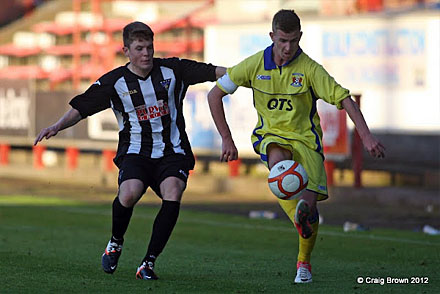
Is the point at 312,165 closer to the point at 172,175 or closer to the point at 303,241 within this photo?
the point at 303,241

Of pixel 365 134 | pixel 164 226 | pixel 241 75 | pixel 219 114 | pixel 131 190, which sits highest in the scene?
pixel 241 75

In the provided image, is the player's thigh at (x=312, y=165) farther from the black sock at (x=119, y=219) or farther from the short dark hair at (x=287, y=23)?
the black sock at (x=119, y=219)

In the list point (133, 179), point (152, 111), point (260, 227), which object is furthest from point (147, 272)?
point (260, 227)

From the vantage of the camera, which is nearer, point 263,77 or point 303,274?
point 303,274

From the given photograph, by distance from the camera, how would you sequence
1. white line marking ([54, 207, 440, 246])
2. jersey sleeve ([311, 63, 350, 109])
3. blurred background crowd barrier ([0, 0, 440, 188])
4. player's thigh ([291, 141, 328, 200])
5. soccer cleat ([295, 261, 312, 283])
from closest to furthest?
jersey sleeve ([311, 63, 350, 109]), soccer cleat ([295, 261, 312, 283]), player's thigh ([291, 141, 328, 200]), white line marking ([54, 207, 440, 246]), blurred background crowd barrier ([0, 0, 440, 188])

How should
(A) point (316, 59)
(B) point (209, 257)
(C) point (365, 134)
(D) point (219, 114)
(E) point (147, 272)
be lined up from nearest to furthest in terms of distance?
(C) point (365, 134)
(E) point (147, 272)
(D) point (219, 114)
(B) point (209, 257)
(A) point (316, 59)

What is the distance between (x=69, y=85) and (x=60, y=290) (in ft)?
66.0

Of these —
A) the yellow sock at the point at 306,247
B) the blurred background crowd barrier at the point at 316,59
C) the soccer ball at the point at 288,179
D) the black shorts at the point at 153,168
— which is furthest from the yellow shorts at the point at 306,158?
the blurred background crowd barrier at the point at 316,59

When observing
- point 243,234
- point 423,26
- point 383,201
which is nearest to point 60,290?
point 243,234

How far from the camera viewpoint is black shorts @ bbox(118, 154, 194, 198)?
7488 millimetres

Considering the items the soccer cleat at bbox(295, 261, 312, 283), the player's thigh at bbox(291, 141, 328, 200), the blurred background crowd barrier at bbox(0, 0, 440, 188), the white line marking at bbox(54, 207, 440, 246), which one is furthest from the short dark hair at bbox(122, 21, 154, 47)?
the blurred background crowd barrier at bbox(0, 0, 440, 188)

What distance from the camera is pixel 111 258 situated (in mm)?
7492

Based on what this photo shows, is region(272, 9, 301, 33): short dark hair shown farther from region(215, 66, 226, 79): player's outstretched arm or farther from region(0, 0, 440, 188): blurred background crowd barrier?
region(0, 0, 440, 188): blurred background crowd barrier

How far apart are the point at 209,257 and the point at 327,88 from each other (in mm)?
2355
